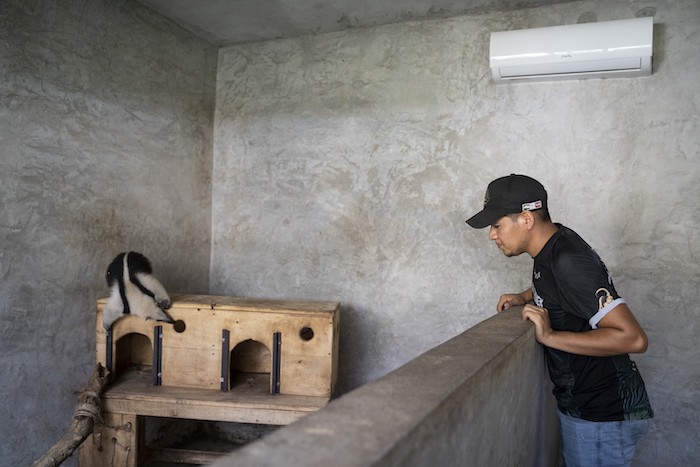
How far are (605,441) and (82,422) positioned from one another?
235 centimetres

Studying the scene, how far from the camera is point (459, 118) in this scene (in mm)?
3688

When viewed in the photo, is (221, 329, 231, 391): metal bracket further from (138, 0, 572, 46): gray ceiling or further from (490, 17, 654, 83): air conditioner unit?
(490, 17, 654, 83): air conditioner unit

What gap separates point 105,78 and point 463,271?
2.68 m

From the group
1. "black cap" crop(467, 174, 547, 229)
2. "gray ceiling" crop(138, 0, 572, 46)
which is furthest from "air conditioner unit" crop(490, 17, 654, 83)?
"black cap" crop(467, 174, 547, 229)

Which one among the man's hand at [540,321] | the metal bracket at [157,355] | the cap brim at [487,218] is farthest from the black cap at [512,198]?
the metal bracket at [157,355]

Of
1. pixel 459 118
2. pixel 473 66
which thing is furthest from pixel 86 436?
pixel 473 66

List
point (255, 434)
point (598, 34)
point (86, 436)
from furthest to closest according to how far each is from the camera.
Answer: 1. point (255, 434)
2. point (598, 34)
3. point (86, 436)

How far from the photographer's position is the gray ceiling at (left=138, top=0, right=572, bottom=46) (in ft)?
11.5

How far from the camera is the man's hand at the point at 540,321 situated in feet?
6.06

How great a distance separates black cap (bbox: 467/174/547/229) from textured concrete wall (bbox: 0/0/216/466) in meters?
2.38

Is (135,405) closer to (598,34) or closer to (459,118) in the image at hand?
(459,118)

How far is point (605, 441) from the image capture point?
185 centimetres

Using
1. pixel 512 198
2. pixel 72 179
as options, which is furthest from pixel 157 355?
pixel 512 198

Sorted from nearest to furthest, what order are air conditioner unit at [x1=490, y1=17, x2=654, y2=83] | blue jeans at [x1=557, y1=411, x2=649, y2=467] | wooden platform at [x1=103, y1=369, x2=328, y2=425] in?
blue jeans at [x1=557, y1=411, x2=649, y2=467] < wooden platform at [x1=103, y1=369, x2=328, y2=425] < air conditioner unit at [x1=490, y1=17, x2=654, y2=83]
